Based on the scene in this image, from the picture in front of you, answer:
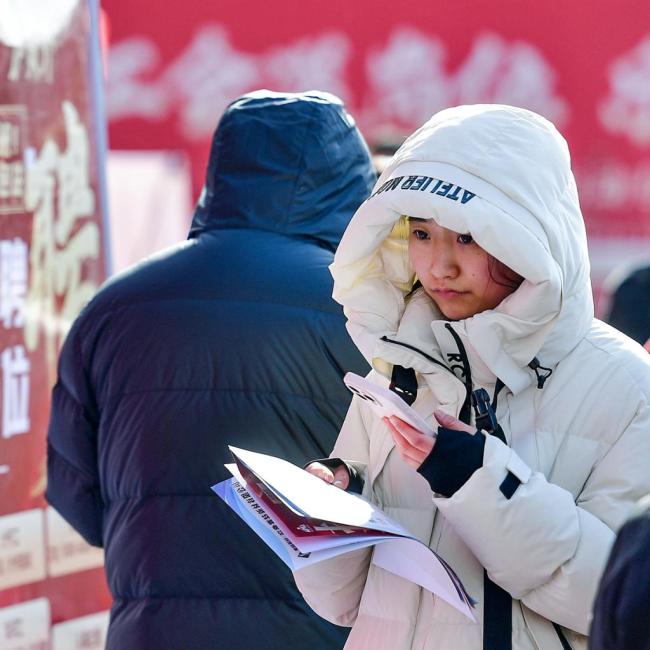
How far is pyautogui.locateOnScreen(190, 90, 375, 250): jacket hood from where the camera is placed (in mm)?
2438

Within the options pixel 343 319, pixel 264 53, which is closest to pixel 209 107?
pixel 264 53

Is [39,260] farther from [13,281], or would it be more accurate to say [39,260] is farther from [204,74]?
[204,74]

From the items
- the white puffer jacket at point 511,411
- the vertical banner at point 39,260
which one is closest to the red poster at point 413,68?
the vertical banner at point 39,260

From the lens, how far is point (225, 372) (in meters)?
2.34

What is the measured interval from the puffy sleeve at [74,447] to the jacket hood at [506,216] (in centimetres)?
82

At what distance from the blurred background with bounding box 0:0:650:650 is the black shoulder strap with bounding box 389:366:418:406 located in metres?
1.54

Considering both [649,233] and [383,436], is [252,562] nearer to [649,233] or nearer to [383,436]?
[383,436]

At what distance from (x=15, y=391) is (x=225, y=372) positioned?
1.00m

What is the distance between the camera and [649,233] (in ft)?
17.7

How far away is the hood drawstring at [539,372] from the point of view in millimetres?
1738

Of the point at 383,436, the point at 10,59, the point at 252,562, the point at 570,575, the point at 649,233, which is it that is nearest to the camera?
the point at 570,575

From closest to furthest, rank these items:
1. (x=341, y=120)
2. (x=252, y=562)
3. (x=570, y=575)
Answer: (x=570, y=575) → (x=252, y=562) → (x=341, y=120)

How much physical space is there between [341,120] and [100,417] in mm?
811

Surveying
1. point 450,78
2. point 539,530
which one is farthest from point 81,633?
point 450,78
